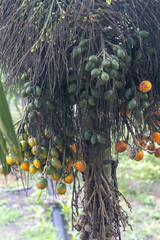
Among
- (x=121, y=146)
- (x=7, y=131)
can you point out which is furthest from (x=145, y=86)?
(x=7, y=131)

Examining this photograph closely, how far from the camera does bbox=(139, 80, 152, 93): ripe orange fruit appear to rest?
31.8 inches

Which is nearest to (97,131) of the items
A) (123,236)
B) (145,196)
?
(123,236)

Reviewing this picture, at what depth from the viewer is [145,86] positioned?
2.66 feet

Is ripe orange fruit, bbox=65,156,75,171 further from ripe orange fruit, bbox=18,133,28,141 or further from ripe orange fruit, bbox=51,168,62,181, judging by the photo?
ripe orange fruit, bbox=18,133,28,141

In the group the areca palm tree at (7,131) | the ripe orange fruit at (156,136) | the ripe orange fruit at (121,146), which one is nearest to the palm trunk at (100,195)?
the ripe orange fruit at (121,146)

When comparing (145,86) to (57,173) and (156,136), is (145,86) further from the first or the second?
(57,173)

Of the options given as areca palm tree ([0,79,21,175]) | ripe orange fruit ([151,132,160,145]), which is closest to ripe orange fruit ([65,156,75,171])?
ripe orange fruit ([151,132,160,145])

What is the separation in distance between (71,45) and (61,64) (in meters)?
0.06

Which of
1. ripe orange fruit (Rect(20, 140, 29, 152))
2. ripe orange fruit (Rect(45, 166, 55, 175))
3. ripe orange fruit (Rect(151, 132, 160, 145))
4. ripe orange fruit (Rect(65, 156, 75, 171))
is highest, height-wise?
ripe orange fruit (Rect(20, 140, 29, 152))

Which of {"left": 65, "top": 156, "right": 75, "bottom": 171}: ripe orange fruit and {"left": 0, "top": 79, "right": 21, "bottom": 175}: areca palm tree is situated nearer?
{"left": 0, "top": 79, "right": 21, "bottom": 175}: areca palm tree

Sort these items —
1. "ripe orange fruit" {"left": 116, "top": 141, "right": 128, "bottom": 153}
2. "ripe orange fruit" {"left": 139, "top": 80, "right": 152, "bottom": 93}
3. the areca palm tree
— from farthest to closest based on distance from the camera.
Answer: "ripe orange fruit" {"left": 116, "top": 141, "right": 128, "bottom": 153} → "ripe orange fruit" {"left": 139, "top": 80, "right": 152, "bottom": 93} → the areca palm tree

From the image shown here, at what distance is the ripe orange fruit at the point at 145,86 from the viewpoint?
2.65 ft

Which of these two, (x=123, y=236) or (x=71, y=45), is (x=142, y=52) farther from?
(x=123, y=236)

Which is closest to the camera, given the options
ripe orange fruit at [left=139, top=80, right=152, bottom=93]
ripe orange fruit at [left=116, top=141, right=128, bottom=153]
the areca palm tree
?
the areca palm tree
